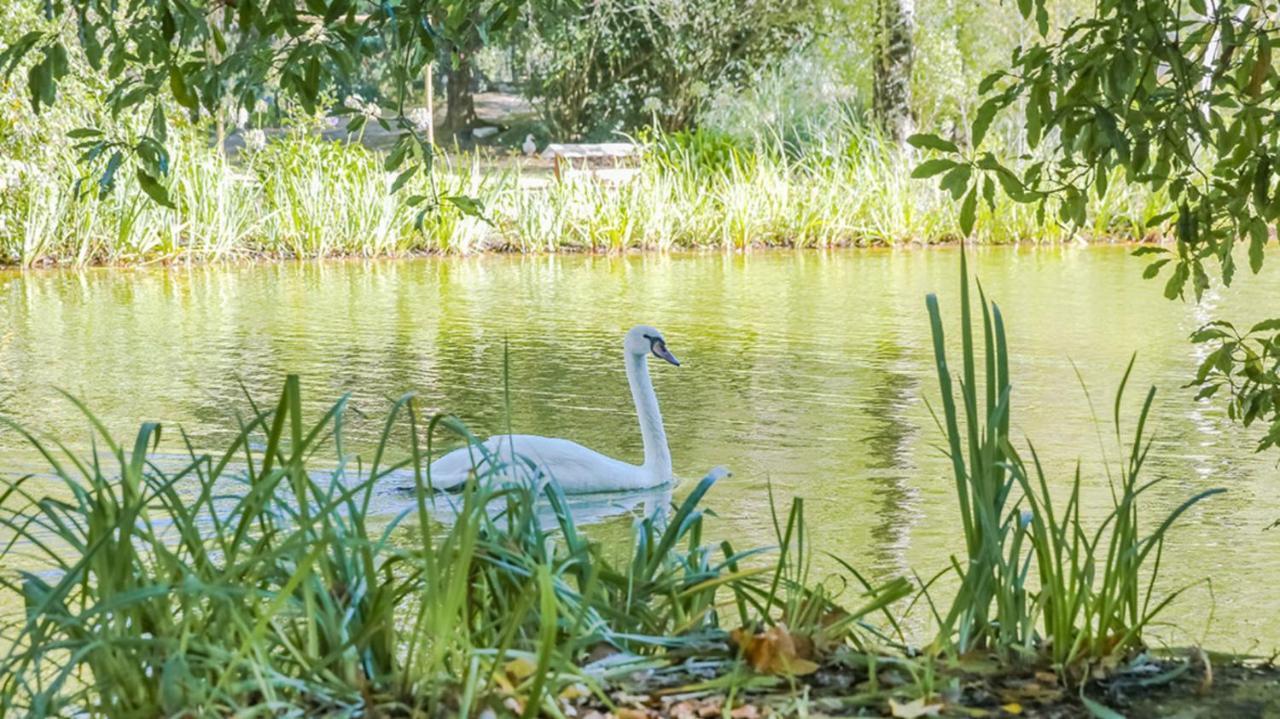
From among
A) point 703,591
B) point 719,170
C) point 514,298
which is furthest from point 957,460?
point 719,170

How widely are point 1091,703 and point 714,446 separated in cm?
504

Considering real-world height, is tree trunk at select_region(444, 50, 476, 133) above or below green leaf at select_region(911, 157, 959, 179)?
above

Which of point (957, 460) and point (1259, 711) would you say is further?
point (957, 460)

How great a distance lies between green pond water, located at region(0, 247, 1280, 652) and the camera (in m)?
5.95

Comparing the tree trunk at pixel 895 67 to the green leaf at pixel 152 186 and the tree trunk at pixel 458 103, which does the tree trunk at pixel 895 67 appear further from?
the green leaf at pixel 152 186

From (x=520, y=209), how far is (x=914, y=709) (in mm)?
16462

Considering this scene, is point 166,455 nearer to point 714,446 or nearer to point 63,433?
point 63,433

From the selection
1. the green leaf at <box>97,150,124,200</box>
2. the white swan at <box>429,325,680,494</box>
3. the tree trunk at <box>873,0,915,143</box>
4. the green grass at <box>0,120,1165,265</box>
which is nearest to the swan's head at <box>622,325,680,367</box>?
the white swan at <box>429,325,680,494</box>

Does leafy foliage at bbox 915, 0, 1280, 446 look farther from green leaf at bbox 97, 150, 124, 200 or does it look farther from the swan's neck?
the swan's neck

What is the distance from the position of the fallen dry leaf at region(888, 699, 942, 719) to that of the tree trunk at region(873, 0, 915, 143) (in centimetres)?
2083

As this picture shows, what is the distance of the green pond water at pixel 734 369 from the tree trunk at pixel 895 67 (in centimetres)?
664

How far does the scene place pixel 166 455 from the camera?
7.07 metres

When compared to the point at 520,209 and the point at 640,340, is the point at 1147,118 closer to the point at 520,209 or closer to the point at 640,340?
the point at 640,340

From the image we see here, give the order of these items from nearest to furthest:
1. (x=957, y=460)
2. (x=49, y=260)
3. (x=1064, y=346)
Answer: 1. (x=957, y=460)
2. (x=1064, y=346)
3. (x=49, y=260)
